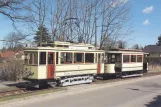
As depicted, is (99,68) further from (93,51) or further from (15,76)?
(15,76)

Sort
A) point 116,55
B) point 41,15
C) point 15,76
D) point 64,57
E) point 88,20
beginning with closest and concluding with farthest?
point 64,57, point 15,76, point 116,55, point 41,15, point 88,20

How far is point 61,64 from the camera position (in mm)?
20969

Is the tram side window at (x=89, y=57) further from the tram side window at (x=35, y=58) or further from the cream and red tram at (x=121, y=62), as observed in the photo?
the tram side window at (x=35, y=58)

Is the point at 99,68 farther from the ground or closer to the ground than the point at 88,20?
closer to the ground

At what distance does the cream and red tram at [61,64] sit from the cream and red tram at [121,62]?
2.76m

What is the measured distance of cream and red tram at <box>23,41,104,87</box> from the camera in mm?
19422

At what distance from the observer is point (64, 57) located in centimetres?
2133

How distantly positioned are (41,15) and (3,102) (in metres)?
21.8

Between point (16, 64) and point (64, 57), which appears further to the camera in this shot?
point (16, 64)

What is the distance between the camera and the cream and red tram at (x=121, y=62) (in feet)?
91.7

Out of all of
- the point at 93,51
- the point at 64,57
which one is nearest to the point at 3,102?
the point at 64,57

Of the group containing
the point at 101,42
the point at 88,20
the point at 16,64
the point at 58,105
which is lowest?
the point at 58,105

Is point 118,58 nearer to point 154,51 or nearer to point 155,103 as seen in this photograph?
point 155,103

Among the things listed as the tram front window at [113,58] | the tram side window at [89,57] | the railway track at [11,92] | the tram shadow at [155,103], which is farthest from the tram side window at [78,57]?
the tram shadow at [155,103]
